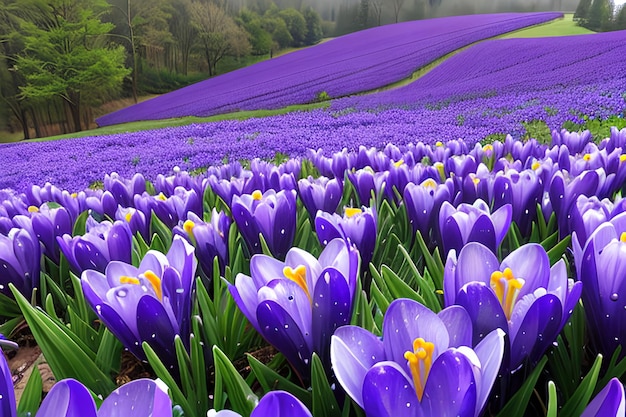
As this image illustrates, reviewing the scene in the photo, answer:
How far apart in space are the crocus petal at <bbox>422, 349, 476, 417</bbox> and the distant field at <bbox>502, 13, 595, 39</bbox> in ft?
16.1

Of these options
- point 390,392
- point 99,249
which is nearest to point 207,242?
point 99,249

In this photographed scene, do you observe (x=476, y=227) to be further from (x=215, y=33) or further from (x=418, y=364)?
(x=215, y=33)

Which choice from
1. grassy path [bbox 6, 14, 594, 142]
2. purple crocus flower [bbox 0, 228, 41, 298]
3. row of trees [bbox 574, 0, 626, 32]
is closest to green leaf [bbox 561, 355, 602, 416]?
purple crocus flower [bbox 0, 228, 41, 298]

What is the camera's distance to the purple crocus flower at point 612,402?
11.1 inches

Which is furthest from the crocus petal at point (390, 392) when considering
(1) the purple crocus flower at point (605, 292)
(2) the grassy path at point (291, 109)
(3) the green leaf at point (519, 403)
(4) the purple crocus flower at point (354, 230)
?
(2) the grassy path at point (291, 109)

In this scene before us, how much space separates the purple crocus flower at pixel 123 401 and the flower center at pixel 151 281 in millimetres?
216

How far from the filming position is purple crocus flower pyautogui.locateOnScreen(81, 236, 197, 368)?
18.8 inches

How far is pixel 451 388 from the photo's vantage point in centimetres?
32

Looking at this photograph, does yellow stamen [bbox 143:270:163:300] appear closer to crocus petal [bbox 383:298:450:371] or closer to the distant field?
crocus petal [bbox 383:298:450:371]

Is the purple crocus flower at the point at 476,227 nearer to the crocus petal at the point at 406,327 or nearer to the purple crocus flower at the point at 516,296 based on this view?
the purple crocus flower at the point at 516,296

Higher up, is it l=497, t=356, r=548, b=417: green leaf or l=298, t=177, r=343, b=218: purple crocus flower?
l=298, t=177, r=343, b=218: purple crocus flower

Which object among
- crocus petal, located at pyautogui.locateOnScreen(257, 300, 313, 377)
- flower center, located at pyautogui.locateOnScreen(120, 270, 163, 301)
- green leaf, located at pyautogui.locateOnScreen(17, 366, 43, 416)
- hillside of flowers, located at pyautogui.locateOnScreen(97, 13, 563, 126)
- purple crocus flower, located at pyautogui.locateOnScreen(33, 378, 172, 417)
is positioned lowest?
green leaf, located at pyautogui.locateOnScreen(17, 366, 43, 416)

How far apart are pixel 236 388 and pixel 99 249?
0.43 metres

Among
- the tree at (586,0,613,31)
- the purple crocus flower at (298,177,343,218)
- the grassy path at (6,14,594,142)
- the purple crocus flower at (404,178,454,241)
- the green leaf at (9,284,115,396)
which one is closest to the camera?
the green leaf at (9,284,115,396)
